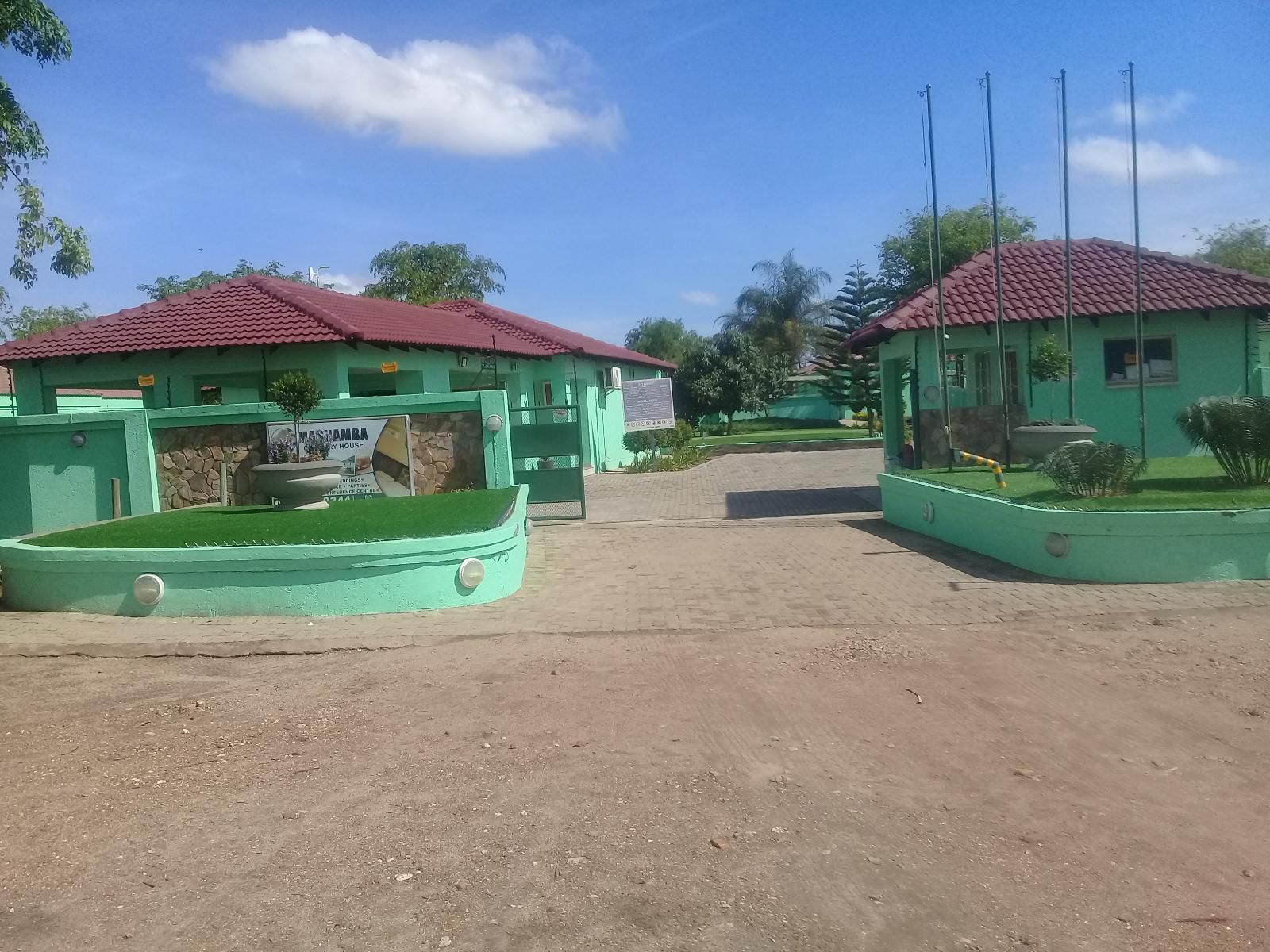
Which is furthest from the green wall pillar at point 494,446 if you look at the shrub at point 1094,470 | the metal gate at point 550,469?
the shrub at point 1094,470

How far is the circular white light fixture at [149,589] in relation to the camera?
33.9ft

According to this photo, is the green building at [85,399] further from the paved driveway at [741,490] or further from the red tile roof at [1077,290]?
the red tile roof at [1077,290]

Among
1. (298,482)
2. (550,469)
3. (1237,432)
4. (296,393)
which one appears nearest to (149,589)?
(298,482)

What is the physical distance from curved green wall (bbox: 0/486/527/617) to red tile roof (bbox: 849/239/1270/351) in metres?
11.3

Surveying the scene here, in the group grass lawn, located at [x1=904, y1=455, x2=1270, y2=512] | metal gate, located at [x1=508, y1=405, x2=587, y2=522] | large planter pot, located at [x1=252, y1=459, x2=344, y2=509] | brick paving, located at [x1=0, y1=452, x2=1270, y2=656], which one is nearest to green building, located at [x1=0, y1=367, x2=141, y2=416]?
metal gate, located at [x1=508, y1=405, x2=587, y2=522]

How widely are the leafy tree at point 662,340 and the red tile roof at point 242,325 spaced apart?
195 feet

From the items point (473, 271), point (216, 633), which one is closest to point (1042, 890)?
point (216, 633)

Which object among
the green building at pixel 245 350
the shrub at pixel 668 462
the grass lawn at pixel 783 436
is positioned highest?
the green building at pixel 245 350

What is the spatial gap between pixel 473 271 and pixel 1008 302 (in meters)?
37.9

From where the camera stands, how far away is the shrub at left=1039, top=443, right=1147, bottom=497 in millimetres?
12047

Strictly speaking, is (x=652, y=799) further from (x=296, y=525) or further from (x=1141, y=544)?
(x=296, y=525)

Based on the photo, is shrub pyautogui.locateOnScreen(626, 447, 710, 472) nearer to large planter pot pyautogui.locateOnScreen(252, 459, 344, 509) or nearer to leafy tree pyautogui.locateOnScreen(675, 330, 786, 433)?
large planter pot pyautogui.locateOnScreen(252, 459, 344, 509)

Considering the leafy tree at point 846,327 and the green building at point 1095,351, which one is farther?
the leafy tree at point 846,327

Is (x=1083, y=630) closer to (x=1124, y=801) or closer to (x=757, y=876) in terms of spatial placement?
(x=1124, y=801)
